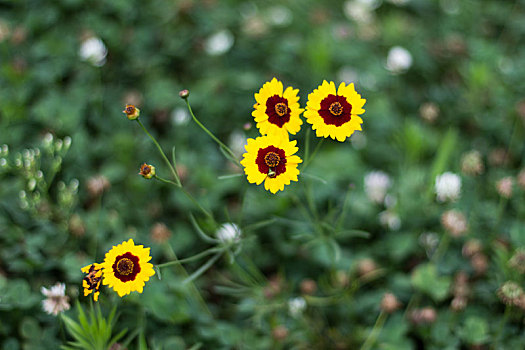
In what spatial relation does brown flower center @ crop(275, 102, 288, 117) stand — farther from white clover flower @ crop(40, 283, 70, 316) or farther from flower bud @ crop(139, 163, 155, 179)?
white clover flower @ crop(40, 283, 70, 316)

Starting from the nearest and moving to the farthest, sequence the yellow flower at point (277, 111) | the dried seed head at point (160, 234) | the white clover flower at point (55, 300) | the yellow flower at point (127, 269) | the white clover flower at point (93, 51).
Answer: the yellow flower at point (127, 269), the yellow flower at point (277, 111), the white clover flower at point (55, 300), the dried seed head at point (160, 234), the white clover flower at point (93, 51)

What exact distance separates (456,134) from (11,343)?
2052 millimetres

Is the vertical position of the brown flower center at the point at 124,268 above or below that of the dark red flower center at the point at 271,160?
below

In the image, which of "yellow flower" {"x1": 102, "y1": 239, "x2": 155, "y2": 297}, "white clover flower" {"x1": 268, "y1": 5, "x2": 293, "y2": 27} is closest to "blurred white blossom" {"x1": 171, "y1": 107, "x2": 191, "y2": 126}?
"white clover flower" {"x1": 268, "y1": 5, "x2": 293, "y2": 27}

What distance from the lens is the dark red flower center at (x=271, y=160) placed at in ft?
4.02

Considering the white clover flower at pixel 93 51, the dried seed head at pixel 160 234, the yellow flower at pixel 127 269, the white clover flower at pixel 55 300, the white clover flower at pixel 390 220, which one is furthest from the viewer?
the white clover flower at pixel 93 51

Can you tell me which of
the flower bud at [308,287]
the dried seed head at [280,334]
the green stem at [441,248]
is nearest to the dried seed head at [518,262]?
the green stem at [441,248]

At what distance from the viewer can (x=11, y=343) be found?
149 centimetres

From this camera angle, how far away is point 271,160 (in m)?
1.23

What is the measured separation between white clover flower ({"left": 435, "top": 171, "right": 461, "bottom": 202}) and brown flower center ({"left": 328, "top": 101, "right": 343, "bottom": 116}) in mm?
811

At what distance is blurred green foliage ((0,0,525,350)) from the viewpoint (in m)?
1.64

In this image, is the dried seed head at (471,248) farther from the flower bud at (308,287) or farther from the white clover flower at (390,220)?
the flower bud at (308,287)

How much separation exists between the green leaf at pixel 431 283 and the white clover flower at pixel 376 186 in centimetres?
36

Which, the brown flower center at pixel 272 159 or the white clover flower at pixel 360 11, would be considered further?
the white clover flower at pixel 360 11
